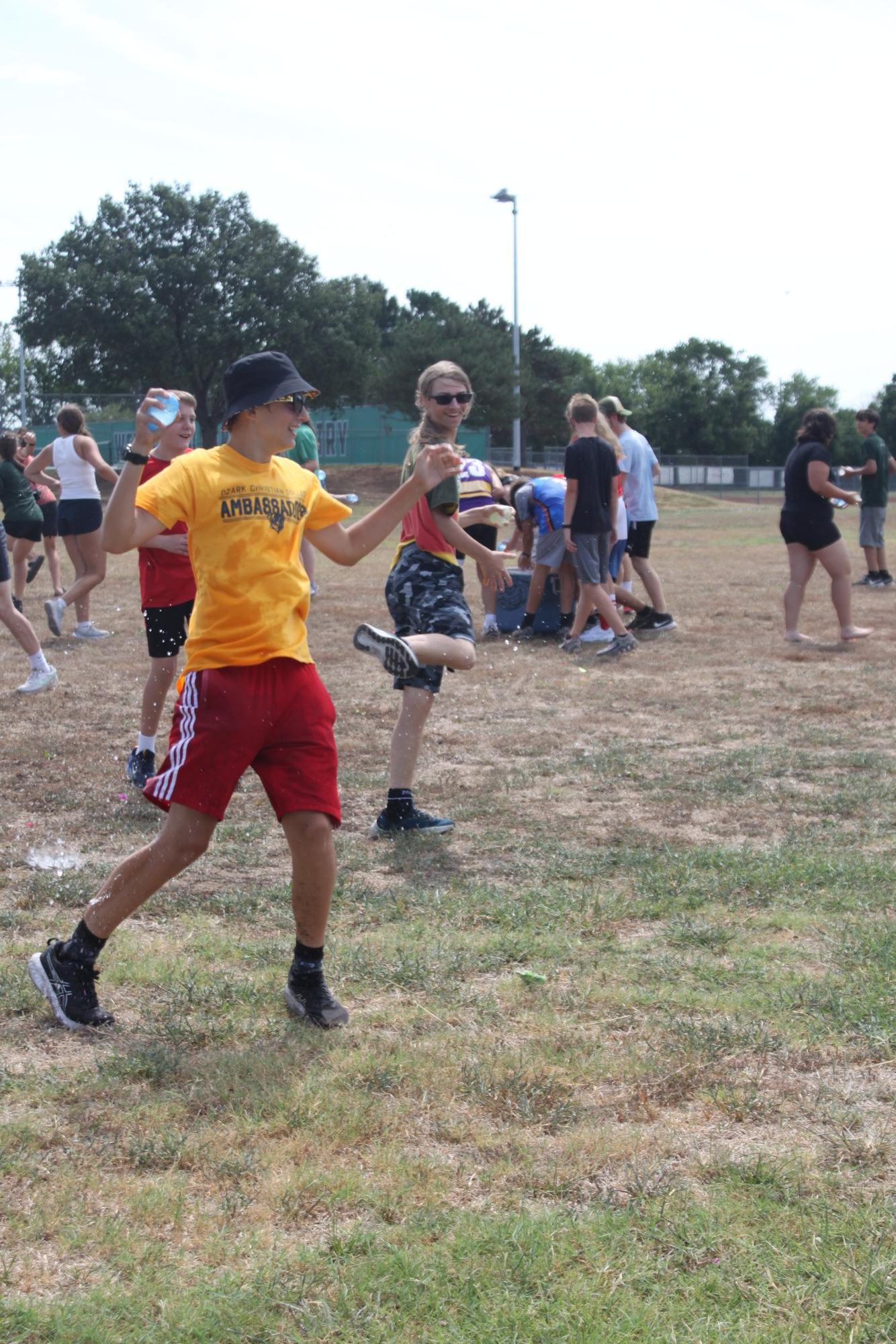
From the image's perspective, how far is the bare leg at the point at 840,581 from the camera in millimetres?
10695

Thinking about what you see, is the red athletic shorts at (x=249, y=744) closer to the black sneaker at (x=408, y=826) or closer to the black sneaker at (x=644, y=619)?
the black sneaker at (x=408, y=826)

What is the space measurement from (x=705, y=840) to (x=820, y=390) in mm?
115337

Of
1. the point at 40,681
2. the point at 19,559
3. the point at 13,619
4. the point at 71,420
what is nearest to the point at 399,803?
the point at 13,619

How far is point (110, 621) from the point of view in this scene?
13.0 meters

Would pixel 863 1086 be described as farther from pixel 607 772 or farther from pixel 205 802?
pixel 607 772

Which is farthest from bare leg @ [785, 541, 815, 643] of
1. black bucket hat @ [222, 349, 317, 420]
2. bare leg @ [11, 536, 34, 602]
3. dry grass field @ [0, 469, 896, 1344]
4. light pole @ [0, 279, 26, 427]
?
light pole @ [0, 279, 26, 427]

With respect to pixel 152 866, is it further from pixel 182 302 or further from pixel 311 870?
pixel 182 302

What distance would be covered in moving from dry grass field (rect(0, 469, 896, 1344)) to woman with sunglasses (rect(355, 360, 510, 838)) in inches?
11.1

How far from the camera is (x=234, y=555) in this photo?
3.71 metres

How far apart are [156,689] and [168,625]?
0.37 metres

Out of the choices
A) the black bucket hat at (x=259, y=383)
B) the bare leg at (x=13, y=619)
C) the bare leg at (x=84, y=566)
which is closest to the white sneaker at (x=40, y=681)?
the bare leg at (x=13, y=619)

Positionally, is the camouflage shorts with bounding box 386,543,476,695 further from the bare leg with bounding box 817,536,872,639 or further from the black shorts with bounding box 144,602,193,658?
the bare leg with bounding box 817,536,872,639

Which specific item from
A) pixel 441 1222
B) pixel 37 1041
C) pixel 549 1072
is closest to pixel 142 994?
pixel 37 1041

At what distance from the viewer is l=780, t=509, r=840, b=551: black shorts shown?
10773 mm
